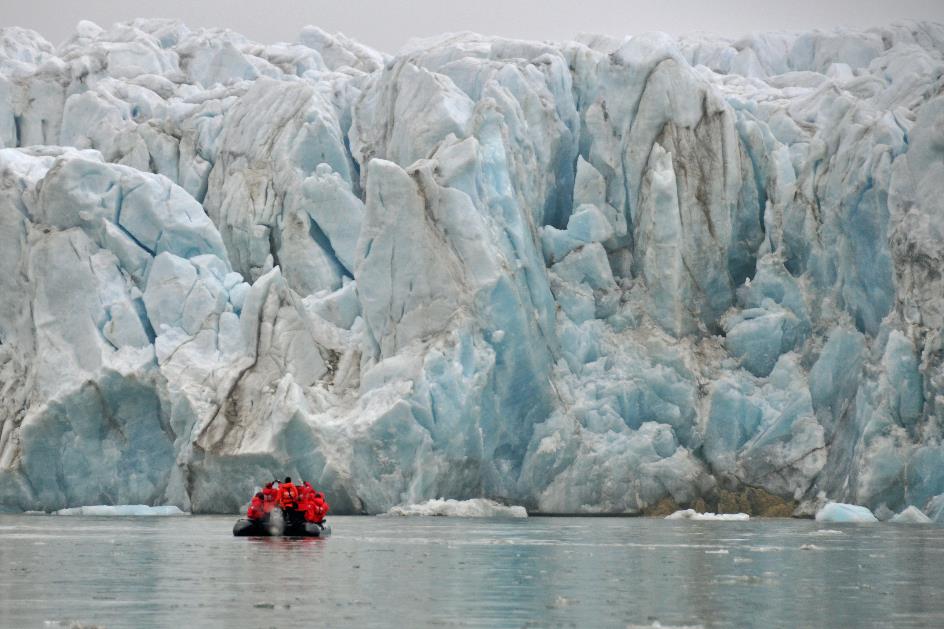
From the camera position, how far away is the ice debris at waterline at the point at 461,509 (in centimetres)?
3734

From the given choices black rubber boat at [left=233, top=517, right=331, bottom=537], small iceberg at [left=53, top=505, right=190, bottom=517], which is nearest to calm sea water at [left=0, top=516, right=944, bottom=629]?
black rubber boat at [left=233, top=517, right=331, bottom=537]

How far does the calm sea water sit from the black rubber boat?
367 mm

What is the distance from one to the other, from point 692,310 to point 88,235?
655 inches

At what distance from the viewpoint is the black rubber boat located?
2811 cm

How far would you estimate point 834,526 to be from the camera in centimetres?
3416

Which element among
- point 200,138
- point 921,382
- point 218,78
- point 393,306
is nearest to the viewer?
point 921,382

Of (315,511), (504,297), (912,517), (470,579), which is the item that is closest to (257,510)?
(315,511)

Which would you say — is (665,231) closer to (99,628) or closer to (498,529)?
(498,529)

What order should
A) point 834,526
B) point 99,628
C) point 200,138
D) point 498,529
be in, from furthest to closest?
point 200,138
point 834,526
point 498,529
point 99,628

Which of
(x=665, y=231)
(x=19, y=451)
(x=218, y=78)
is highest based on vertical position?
(x=218, y=78)

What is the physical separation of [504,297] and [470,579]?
70.3ft

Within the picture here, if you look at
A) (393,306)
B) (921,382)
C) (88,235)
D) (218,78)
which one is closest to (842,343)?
(921,382)

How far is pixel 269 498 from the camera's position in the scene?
29234mm

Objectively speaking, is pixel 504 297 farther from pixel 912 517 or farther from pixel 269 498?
pixel 269 498
